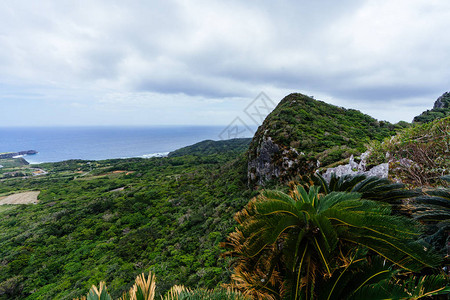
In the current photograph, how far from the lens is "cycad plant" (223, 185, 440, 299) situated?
95.4 inches

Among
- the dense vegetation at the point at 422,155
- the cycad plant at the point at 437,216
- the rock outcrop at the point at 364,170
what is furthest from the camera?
the rock outcrop at the point at 364,170

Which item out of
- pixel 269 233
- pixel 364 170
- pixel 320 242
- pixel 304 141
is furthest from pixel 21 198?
pixel 364 170

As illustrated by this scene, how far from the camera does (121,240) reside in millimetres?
21297

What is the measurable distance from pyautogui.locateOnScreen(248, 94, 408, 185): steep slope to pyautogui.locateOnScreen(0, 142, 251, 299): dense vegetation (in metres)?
4.73

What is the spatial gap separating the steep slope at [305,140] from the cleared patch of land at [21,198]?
57724 mm

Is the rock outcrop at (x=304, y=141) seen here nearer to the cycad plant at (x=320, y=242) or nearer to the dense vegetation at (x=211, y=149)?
the cycad plant at (x=320, y=242)

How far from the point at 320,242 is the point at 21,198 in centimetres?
7110

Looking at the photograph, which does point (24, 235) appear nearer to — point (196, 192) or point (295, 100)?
point (196, 192)

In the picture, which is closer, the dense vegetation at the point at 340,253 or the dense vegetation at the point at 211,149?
the dense vegetation at the point at 340,253

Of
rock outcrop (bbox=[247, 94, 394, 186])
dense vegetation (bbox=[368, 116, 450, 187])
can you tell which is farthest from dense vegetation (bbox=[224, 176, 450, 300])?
rock outcrop (bbox=[247, 94, 394, 186])

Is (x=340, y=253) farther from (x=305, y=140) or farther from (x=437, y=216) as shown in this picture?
(x=305, y=140)

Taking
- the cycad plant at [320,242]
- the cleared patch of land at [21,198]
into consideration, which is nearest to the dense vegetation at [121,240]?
the cleared patch of land at [21,198]

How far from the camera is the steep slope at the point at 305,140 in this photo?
15.6 m

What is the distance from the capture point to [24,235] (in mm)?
25625
